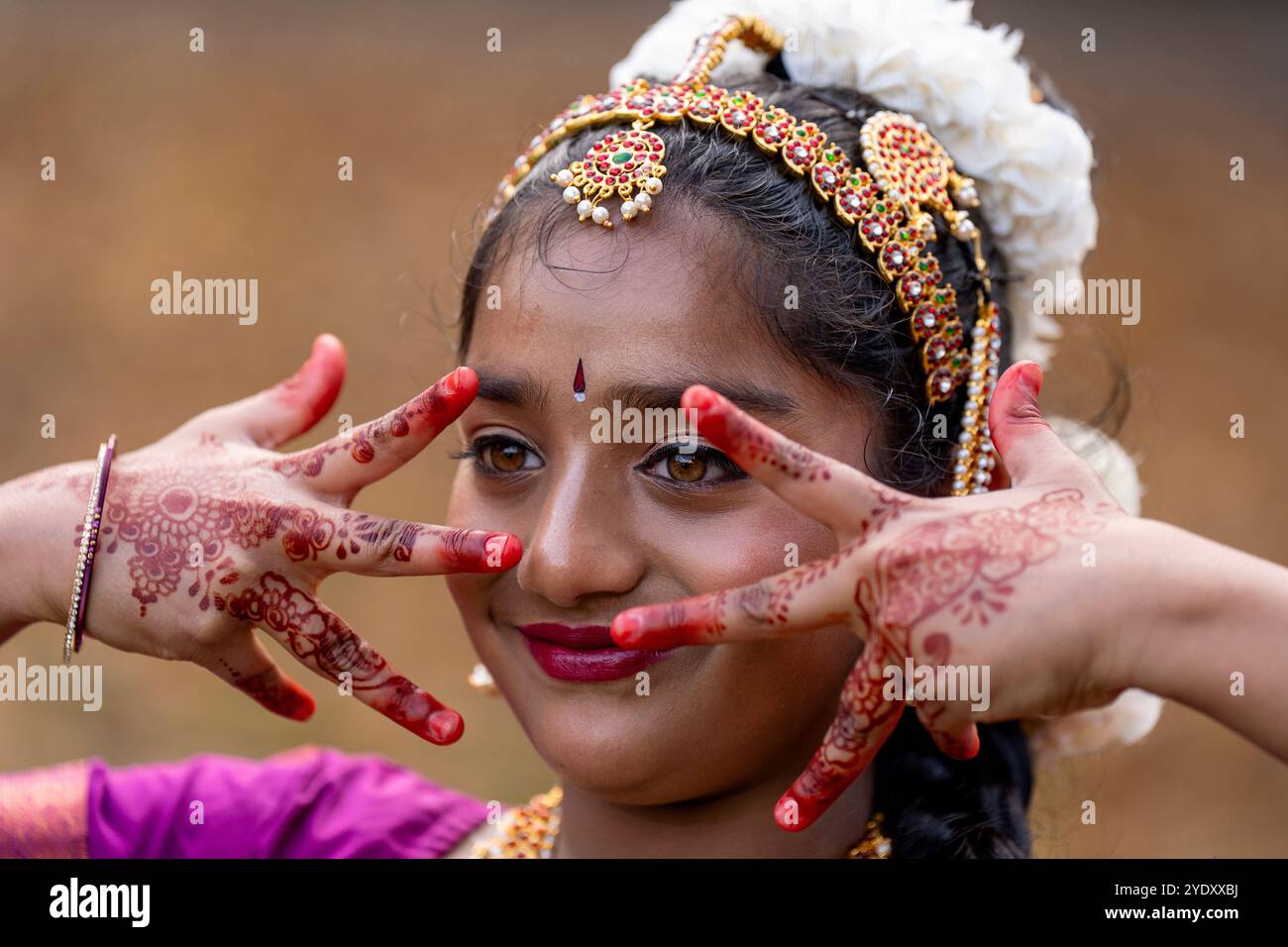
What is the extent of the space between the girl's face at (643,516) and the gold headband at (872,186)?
0.11 meters

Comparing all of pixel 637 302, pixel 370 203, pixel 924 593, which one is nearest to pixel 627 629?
pixel 924 593

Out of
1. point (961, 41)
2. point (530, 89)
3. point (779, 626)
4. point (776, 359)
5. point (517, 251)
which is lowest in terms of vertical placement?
point (779, 626)

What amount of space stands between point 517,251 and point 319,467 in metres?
0.44

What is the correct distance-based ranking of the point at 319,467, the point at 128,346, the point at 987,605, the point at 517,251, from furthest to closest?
the point at 128,346 → the point at 517,251 → the point at 319,467 → the point at 987,605

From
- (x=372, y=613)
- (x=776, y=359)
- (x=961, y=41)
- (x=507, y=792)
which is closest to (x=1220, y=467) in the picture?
(x=507, y=792)

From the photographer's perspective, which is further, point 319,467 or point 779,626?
point 319,467

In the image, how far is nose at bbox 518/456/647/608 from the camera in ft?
5.32

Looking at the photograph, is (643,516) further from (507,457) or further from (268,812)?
(268,812)

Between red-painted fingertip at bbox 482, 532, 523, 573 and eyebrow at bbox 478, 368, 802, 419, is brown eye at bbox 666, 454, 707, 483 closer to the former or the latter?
eyebrow at bbox 478, 368, 802, 419

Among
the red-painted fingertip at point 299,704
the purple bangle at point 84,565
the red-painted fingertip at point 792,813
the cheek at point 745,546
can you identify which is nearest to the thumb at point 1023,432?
the cheek at point 745,546

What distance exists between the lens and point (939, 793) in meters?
1.95

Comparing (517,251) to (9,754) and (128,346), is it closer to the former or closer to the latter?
(9,754)

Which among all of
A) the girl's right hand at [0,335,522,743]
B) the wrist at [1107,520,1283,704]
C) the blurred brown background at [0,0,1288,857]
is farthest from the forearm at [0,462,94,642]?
the blurred brown background at [0,0,1288,857]

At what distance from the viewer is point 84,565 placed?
5.62 ft
